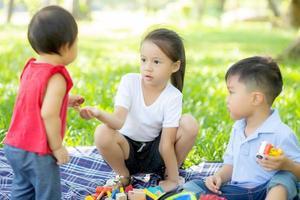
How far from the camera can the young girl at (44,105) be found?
2811 mm

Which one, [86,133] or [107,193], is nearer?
[107,193]

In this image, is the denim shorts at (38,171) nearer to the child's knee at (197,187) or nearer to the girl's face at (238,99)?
the child's knee at (197,187)

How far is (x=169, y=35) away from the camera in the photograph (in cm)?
369

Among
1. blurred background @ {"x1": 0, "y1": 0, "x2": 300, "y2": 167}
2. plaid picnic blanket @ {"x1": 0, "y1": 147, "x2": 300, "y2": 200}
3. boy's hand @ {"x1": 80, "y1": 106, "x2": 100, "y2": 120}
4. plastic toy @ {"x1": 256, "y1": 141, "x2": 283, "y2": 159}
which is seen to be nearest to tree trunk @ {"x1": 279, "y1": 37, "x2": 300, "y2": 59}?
blurred background @ {"x1": 0, "y1": 0, "x2": 300, "y2": 167}

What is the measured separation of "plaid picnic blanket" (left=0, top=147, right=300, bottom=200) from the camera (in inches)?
143

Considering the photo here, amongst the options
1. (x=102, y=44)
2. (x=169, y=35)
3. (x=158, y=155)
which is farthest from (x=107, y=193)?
(x=102, y=44)

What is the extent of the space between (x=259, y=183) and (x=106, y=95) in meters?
3.01

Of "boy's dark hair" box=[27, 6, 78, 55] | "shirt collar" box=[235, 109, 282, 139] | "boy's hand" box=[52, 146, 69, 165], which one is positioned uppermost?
"boy's dark hair" box=[27, 6, 78, 55]

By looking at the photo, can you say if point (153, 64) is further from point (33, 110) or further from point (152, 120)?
point (33, 110)

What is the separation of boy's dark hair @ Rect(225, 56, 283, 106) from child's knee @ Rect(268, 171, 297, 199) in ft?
1.40

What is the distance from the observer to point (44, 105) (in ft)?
9.19

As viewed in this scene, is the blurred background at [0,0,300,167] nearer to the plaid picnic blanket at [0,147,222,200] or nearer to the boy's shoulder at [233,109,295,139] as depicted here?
the plaid picnic blanket at [0,147,222,200]

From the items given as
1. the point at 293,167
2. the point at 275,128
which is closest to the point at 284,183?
the point at 293,167

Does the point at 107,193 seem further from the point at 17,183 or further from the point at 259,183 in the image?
the point at 259,183
